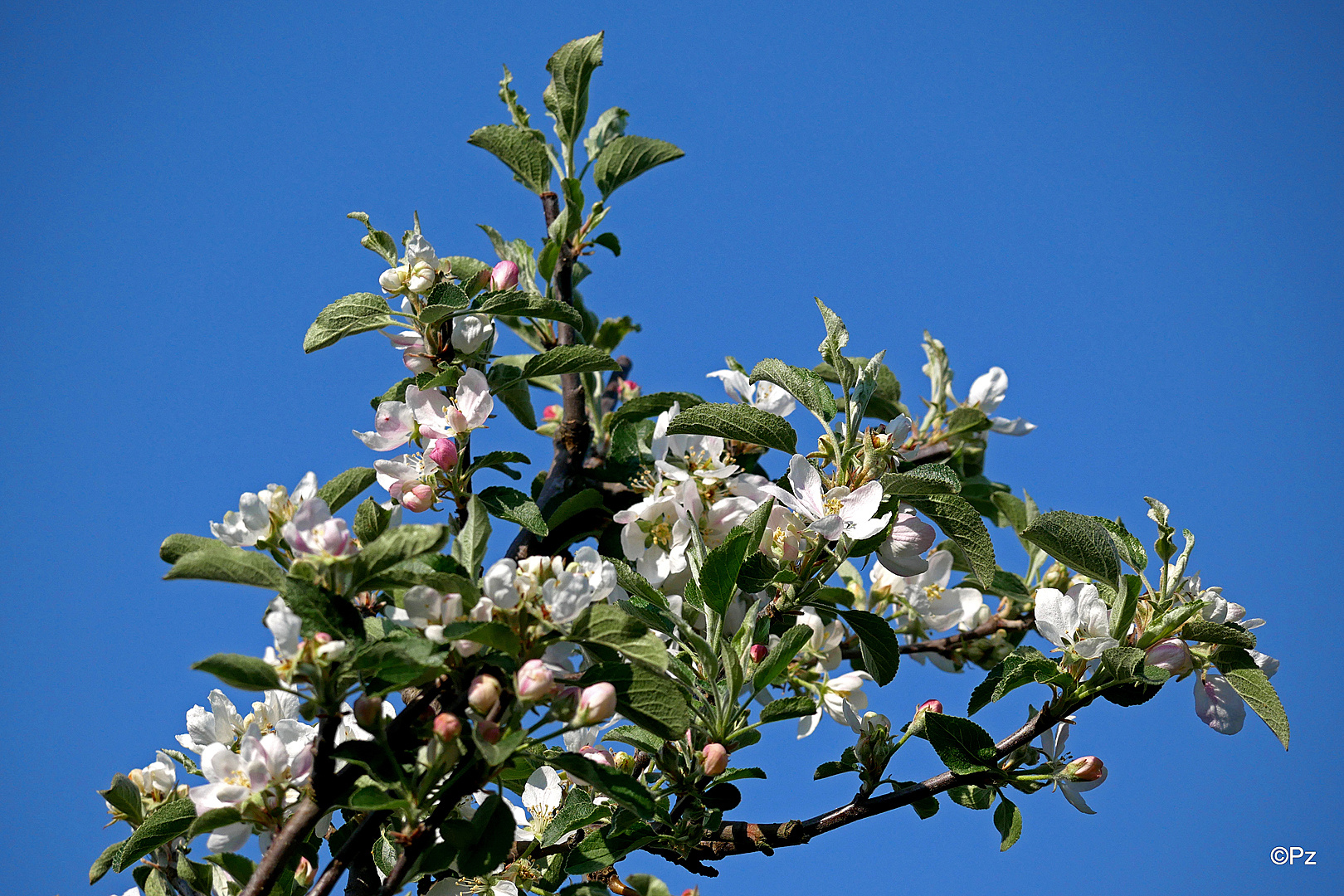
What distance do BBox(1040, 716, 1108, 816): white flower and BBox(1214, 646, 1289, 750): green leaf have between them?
0.25 meters

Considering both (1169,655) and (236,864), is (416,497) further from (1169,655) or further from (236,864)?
(1169,655)

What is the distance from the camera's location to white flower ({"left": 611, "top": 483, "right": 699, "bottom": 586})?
1.77 metres

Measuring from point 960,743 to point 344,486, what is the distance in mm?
1082

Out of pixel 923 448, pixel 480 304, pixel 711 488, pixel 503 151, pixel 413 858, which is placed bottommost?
pixel 413 858

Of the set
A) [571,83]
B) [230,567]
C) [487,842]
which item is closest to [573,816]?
[487,842]

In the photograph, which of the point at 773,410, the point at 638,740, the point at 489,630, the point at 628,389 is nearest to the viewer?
the point at 489,630

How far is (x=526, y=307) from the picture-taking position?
182 cm

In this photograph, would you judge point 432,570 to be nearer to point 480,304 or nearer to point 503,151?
point 480,304

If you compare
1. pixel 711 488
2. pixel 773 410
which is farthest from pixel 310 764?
pixel 773 410

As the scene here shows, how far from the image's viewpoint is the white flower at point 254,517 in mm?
1394

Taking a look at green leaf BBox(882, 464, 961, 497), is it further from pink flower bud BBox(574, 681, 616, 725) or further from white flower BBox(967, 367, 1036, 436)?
white flower BBox(967, 367, 1036, 436)

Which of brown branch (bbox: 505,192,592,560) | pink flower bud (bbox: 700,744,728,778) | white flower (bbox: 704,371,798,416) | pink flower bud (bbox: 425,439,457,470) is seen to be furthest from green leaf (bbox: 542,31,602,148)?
pink flower bud (bbox: 700,744,728,778)

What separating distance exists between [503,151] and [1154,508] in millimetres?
1541

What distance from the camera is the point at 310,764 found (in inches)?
54.2
